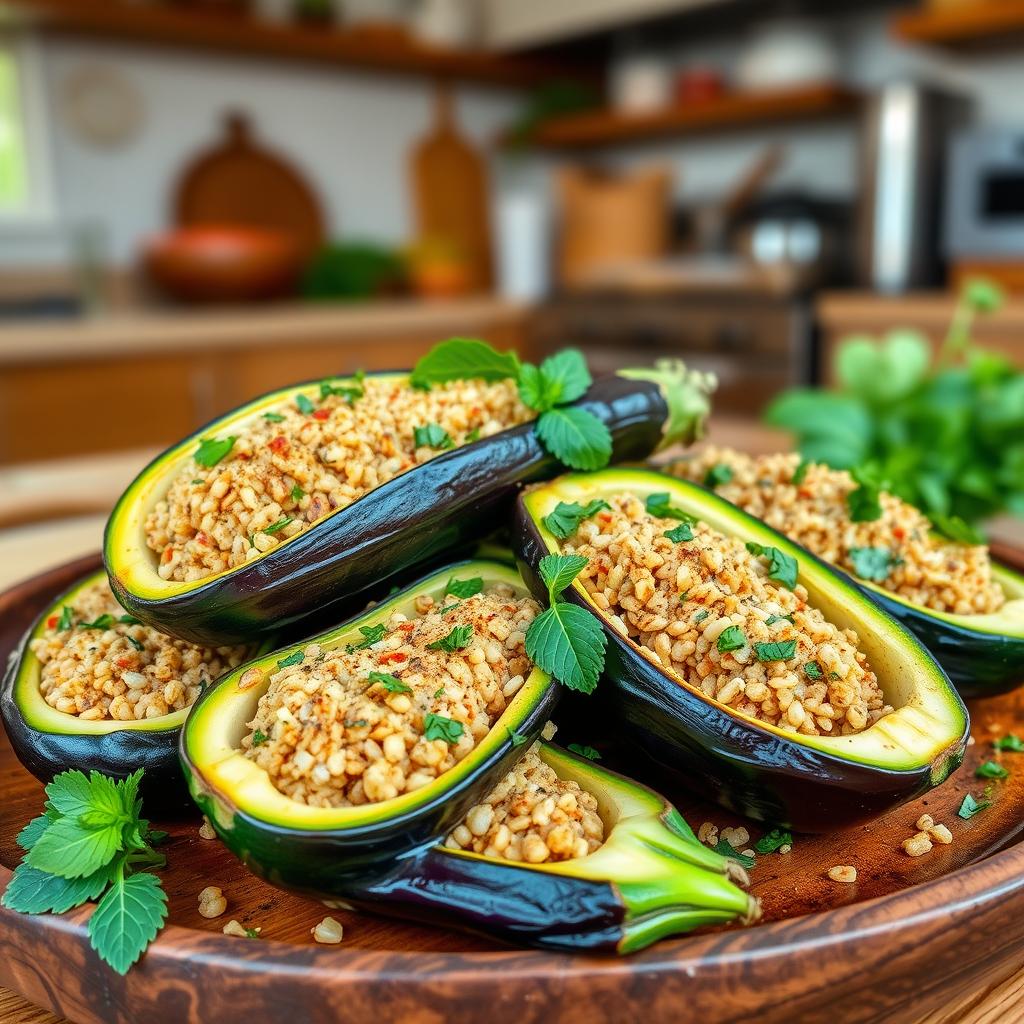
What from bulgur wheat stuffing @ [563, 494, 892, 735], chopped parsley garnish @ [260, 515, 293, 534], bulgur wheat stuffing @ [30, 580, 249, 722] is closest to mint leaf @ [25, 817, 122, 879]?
bulgur wheat stuffing @ [30, 580, 249, 722]

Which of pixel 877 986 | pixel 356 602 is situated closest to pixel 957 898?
pixel 877 986

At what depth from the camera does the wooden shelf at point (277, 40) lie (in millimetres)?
3283

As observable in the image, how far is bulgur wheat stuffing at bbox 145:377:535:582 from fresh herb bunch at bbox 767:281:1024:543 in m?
0.65

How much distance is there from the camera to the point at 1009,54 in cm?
340

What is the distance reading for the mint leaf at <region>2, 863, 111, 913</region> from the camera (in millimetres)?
533

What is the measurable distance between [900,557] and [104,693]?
62 cm

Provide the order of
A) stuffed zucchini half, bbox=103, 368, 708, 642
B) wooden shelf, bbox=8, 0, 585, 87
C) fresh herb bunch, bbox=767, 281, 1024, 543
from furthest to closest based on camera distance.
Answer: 1. wooden shelf, bbox=8, 0, 585, 87
2. fresh herb bunch, bbox=767, 281, 1024, 543
3. stuffed zucchini half, bbox=103, 368, 708, 642

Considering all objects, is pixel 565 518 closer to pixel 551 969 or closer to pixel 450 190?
pixel 551 969

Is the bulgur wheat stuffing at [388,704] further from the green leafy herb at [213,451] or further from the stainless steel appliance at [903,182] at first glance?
the stainless steel appliance at [903,182]

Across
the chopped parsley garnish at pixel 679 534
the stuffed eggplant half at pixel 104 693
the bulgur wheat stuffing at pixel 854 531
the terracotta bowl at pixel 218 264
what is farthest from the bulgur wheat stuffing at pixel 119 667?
the terracotta bowl at pixel 218 264

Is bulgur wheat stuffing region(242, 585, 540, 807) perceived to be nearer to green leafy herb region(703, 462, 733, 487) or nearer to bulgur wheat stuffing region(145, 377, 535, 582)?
bulgur wheat stuffing region(145, 377, 535, 582)

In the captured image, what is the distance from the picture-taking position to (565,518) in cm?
71

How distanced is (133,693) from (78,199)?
11.6ft

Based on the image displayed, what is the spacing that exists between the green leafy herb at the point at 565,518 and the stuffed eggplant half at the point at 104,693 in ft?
0.81
